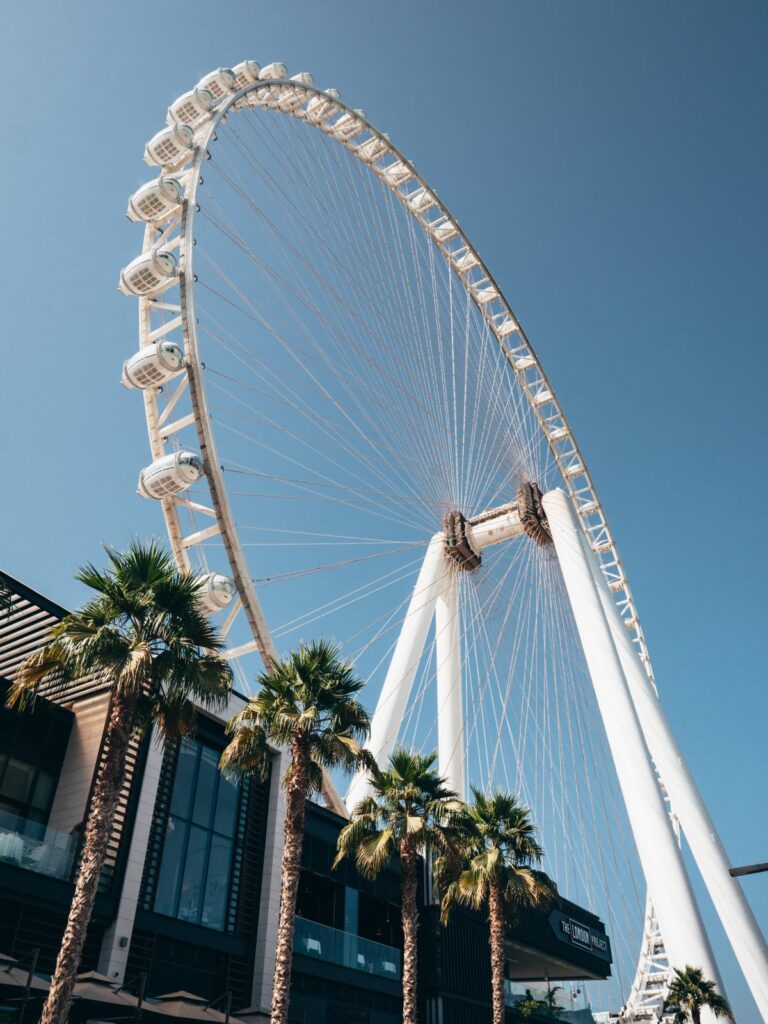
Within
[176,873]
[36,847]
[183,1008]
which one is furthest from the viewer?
[176,873]

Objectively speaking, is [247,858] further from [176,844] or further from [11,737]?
[11,737]

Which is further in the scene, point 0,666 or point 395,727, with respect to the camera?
point 395,727

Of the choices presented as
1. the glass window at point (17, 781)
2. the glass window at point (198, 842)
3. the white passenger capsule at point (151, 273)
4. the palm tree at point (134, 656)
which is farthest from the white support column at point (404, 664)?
the white passenger capsule at point (151, 273)

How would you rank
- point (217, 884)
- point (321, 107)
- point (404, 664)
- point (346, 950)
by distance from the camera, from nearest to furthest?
point (217, 884), point (346, 950), point (404, 664), point (321, 107)

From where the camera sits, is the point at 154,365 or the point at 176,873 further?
the point at 154,365

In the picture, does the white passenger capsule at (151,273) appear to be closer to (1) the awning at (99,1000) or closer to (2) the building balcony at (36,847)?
(2) the building balcony at (36,847)

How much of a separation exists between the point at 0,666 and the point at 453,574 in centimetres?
2264

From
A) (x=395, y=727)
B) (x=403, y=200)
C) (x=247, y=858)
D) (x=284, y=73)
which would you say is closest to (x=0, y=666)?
(x=247, y=858)

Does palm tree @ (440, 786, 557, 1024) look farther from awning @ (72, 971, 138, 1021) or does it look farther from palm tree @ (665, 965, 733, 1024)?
awning @ (72, 971, 138, 1021)

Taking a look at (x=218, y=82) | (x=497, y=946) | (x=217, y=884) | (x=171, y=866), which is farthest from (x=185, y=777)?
(x=218, y=82)

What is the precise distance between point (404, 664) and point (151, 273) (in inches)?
744

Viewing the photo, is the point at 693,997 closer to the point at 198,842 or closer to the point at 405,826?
the point at 405,826

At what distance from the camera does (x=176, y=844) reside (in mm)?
25047

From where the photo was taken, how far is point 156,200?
30844mm
